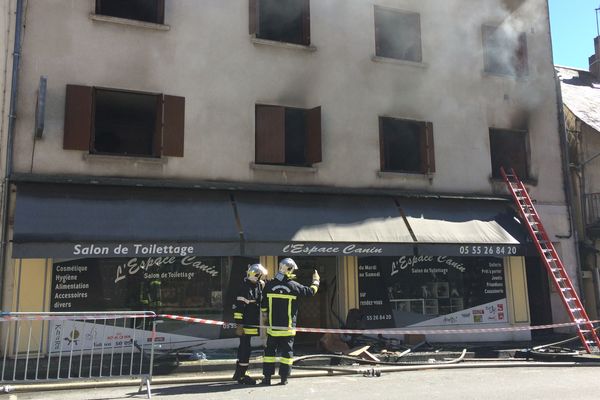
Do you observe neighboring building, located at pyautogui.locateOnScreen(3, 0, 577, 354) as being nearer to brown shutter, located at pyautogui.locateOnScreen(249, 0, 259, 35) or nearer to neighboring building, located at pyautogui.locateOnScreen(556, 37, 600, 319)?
brown shutter, located at pyautogui.locateOnScreen(249, 0, 259, 35)

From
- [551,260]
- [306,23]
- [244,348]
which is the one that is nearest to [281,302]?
[244,348]

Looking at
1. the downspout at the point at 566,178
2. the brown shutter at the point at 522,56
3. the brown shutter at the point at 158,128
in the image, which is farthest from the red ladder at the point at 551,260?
the brown shutter at the point at 158,128

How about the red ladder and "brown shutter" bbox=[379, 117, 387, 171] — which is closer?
the red ladder

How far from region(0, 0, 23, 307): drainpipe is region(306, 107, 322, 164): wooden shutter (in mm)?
5537

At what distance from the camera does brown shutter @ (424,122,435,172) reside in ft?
40.2

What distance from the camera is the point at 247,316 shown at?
23.8 ft

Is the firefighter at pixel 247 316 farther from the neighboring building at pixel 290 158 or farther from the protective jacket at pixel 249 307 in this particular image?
the neighboring building at pixel 290 158

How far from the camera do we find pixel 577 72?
18984mm

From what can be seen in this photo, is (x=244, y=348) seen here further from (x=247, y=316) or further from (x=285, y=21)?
(x=285, y=21)

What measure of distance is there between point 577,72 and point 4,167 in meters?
18.4

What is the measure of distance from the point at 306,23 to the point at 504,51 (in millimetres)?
5482

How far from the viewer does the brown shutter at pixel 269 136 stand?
35.7 feet

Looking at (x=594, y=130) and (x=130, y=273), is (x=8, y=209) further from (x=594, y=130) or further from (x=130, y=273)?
(x=594, y=130)

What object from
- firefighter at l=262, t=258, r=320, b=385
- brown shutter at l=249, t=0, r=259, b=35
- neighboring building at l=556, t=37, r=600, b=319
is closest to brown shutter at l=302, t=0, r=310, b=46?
brown shutter at l=249, t=0, r=259, b=35
